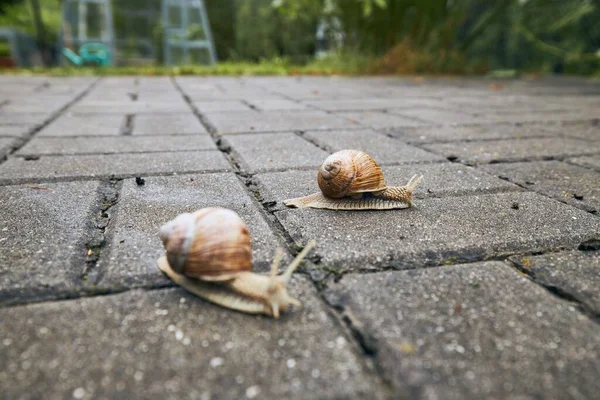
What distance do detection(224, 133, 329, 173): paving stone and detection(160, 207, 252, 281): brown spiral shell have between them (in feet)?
3.20

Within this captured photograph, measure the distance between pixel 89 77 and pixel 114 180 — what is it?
5.91 meters

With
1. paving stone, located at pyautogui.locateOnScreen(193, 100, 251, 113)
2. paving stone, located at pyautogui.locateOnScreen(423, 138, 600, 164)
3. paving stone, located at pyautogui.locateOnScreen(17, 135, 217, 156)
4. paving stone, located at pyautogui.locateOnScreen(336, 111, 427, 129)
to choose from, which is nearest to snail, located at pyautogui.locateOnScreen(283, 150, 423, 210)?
paving stone, located at pyautogui.locateOnScreen(423, 138, 600, 164)

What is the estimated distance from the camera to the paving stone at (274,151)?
7.38 feet

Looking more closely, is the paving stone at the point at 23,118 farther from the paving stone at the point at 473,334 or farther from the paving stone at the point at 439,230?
the paving stone at the point at 473,334

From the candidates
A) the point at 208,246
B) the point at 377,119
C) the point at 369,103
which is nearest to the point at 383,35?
the point at 369,103

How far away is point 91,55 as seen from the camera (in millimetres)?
10711

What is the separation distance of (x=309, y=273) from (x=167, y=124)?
234cm

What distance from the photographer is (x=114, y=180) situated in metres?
1.99

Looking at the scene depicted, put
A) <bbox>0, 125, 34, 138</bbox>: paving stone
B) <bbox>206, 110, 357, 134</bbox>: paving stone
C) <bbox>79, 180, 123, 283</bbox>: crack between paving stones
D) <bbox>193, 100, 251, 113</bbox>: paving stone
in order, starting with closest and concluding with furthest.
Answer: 1. <bbox>79, 180, 123, 283</bbox>: crack between paving stones
2. <bbox>0, 125, 34, 138</bbox>: paving stone
3. <bbox>206, 110, 357, 134</bbox>: paving stone
4. <bbox>193, 100, 251, 113</bbox>: paving stone

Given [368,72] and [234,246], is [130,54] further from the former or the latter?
[234,246]

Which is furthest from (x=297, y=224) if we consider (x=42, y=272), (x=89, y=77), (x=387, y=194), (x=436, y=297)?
(x=89, y=77)

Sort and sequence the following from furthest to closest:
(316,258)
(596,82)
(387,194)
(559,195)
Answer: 1. (596,82)
2. (559,195)
3. (387,194)
4. (316,258)

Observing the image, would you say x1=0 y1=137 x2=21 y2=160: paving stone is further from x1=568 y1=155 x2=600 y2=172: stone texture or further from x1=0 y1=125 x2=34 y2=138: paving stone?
x1=568 y1=155 x2=600 y2=172: stone texture

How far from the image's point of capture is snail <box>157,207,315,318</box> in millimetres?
1060
